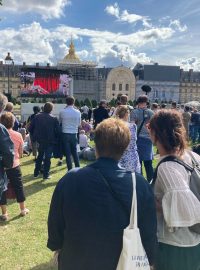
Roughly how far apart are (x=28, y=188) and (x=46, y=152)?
1.00 meters

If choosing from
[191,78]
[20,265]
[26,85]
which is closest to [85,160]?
[20,265]

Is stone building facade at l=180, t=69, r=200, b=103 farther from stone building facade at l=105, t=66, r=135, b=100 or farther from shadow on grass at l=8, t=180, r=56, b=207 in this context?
shadow on grass at l=8, t=180, r=56, b=207

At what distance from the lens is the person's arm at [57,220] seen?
231 centimetres

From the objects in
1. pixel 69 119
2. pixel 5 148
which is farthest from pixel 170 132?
pixel 69 119

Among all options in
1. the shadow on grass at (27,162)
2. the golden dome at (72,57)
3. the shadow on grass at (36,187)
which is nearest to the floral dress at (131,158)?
the shadow on grass at (36,187)

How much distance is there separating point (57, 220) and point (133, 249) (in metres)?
0.53

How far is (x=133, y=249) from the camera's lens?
87.1 inches

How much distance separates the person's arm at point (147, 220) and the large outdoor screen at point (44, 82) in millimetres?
26630

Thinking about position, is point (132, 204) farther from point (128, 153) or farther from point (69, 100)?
point (69, 100)

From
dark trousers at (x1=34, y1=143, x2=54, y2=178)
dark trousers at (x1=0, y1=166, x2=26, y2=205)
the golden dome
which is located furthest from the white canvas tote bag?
the golden dome

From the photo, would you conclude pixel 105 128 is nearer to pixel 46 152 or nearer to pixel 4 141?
pixel 4 141

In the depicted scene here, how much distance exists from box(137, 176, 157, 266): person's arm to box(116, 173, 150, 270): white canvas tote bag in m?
0.07

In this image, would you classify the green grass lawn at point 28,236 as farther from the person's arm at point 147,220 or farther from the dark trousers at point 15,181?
the person's arm at point 147,220

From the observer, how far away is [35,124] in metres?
8.48
